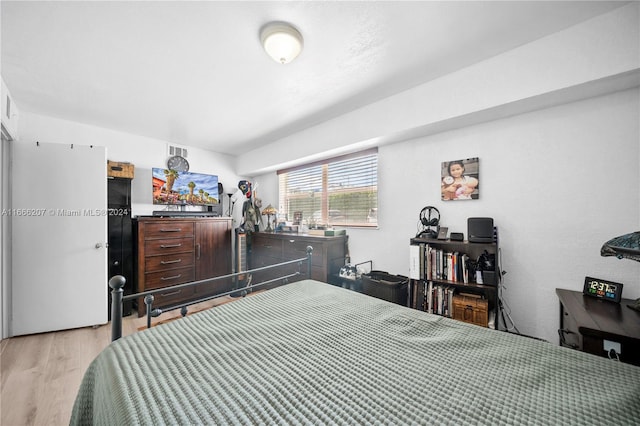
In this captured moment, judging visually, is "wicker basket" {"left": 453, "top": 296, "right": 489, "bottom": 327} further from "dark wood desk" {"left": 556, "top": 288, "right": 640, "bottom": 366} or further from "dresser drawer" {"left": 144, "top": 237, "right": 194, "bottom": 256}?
"dresser drawer" {"left": 144, "top": 237, "right": 194, "bottom": 256}

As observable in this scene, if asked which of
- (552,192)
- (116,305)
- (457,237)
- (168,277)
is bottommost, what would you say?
(168,277)

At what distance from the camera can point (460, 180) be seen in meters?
2.38

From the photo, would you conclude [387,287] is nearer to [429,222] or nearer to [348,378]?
[429,222]

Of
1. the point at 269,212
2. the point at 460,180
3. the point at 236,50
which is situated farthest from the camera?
the point at 269,212

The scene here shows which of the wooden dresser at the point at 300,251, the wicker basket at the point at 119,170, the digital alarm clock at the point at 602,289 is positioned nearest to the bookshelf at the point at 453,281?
the digital alarm clock at the point at 602,289

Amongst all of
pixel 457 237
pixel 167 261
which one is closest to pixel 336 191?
pixel 457 237

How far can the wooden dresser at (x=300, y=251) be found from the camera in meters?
3.03

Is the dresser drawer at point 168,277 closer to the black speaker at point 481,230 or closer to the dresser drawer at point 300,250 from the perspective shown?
the dresser drawer at point 300,250

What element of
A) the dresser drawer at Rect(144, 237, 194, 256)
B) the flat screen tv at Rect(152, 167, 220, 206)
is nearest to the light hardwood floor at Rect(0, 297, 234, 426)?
the dresser drawer at Rect(144, 237, 194, 256)

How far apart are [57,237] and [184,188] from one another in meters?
1.58

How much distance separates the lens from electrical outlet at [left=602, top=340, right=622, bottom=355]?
1203 millimetres

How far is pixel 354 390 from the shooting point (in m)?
0.75

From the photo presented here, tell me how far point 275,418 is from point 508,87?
246 cm

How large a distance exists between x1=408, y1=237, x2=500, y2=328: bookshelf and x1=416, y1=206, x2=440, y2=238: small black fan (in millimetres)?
85
